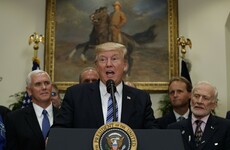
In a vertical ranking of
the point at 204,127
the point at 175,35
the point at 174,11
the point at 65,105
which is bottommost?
the point at 204,127

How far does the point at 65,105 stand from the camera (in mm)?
2811

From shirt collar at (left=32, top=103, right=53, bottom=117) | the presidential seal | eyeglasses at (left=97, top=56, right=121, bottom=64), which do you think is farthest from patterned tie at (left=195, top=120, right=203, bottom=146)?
the presidential seal

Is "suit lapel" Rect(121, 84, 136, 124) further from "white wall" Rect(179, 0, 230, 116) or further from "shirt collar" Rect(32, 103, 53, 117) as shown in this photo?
"white wall" Rect(179, 0, 230, 116)

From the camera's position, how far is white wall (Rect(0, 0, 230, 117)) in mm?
8641

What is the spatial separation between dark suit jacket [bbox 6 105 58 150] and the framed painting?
4476 mm

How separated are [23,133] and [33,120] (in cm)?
21

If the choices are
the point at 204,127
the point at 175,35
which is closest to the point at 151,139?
the point at 204,127

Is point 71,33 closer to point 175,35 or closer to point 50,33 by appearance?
point 50,33

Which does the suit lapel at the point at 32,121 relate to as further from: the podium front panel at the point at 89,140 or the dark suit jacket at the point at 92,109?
the podium front panel at the point at 89,140

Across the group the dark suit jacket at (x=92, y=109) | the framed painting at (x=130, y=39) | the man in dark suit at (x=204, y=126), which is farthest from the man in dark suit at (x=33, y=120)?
the framed painting at (x=130, y=39)

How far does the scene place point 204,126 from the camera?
4148 mm

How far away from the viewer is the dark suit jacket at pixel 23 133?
384cm

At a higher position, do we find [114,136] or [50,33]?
[50,33]

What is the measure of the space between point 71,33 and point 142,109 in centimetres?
612
